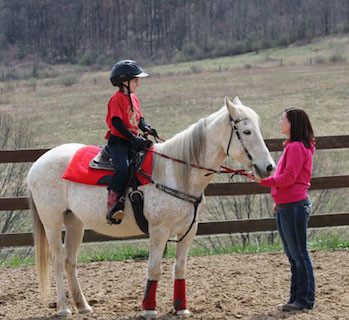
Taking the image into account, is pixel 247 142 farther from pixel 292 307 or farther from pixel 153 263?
pixel 292 307

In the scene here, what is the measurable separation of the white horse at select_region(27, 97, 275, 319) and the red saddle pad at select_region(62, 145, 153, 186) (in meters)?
0.06

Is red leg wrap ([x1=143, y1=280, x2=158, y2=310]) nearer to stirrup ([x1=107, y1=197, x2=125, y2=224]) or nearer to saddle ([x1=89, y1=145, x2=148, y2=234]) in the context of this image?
saddle ([x1=89, y1=145, x2=148, y2=234])

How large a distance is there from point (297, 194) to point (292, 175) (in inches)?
9.3

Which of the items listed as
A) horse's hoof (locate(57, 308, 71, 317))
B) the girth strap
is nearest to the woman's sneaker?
the girth strap

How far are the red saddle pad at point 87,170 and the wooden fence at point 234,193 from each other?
6.65ft

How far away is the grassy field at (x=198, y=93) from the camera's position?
1109 inches

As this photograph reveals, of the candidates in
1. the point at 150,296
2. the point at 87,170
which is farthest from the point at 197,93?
the point at 150,296

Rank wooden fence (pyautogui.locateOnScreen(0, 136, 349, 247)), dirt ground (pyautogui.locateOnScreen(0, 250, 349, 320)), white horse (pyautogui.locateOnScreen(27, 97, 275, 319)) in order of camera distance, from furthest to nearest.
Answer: wooden fence (pyautogui.locateOnScreen(0, 136, 349, 247)) < dirt ground (pyautogui.locateOnScreen(0, 250, 349, 320)) < white horse (pyautogui.locateOnScreen(27, 97, 275, 319))

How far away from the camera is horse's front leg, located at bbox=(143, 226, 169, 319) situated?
15.0ft

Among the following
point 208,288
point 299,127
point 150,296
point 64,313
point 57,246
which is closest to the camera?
point 299,127

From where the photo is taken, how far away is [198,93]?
119ft

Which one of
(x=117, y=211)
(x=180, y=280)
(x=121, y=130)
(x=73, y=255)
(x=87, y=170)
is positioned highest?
(x=121, y=130)

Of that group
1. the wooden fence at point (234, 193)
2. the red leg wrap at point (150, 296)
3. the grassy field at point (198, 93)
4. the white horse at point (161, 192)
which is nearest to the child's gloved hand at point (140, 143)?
the white horse at point (161, 192)

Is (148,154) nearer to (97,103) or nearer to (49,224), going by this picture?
(49,224)
